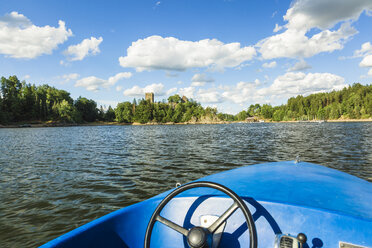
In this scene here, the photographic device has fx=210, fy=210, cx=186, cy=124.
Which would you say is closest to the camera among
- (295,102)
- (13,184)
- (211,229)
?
(211,229)

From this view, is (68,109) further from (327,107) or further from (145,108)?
(327,107)

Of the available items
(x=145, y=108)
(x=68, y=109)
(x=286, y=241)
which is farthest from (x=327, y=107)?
(x=286, y=241)

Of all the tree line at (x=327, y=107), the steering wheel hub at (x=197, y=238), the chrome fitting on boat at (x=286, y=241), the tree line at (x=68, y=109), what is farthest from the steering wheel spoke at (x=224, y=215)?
the tree line at (x=327, y=107)

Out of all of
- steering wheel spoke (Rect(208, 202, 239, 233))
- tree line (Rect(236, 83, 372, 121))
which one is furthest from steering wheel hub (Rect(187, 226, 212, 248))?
tree line (Rect(236, 83, 372, 121))

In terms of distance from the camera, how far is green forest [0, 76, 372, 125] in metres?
103

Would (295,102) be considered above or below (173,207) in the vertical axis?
above

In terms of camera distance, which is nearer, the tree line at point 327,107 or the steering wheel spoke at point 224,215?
the steering wheel spoke at point 224,215

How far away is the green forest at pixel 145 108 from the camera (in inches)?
4055

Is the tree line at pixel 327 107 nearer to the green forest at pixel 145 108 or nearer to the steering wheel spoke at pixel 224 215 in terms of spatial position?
the green forest at pixel 145 108

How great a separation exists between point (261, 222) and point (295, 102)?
194027mm

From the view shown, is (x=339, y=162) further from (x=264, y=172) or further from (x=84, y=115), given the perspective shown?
(x=84, y=115)

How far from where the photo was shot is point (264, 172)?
10.8 ft

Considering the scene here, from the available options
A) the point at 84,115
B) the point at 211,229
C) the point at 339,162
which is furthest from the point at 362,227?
the point at 84,115

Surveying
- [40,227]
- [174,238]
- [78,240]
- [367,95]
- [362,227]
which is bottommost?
A: [40,227]
